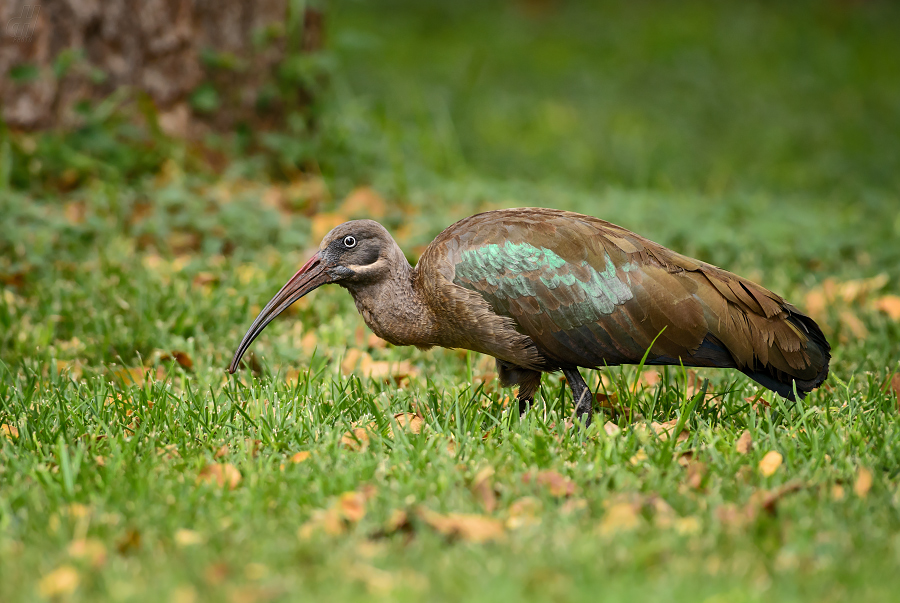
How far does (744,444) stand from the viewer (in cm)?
339

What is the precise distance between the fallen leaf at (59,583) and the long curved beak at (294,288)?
1595 mm

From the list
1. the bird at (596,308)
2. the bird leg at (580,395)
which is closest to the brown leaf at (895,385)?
the bird at (596,308)

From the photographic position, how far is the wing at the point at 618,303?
3.67 meters

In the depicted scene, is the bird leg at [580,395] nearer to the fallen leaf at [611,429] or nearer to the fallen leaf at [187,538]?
the fallen leaf at [611,429]

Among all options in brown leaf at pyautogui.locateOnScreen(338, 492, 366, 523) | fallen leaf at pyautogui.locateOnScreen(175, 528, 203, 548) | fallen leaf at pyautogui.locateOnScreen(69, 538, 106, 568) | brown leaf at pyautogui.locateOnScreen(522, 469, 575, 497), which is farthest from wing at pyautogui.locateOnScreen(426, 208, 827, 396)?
fallen leaf at pyautogui.locateOnScreen(69, 538, 106, 568)

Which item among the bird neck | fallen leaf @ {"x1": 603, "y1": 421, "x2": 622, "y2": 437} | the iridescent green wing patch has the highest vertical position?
the iridescent green wing patch

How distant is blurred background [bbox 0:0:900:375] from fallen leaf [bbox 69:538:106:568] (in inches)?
80.8

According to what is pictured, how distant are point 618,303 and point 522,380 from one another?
581 mm

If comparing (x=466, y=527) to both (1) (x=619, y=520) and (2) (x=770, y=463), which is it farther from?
(2) (x=770, y=463)

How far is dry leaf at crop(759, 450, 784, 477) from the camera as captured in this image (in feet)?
10.3

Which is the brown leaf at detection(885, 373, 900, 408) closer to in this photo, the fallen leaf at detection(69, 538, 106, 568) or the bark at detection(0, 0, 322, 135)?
the fallen leaf at detection(69, 538, 106, 568)

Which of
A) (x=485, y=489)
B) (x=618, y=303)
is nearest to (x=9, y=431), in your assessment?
(x=485, y=489)

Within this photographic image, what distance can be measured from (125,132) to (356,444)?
4.60 m

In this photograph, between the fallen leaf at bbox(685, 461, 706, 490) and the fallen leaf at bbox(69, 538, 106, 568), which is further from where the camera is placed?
the fallen leaf at bbox(685, 461, 706, 490)
